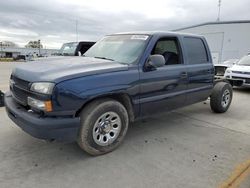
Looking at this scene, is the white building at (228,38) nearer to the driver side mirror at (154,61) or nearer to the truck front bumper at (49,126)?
the driver side mirror at (154,61)

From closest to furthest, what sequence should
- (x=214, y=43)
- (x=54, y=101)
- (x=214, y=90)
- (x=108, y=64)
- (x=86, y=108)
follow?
(x=54, y=101)
(x=86, y=108)
(x=108, y=64)
(x=214, y=90)
(x=214, y=43)

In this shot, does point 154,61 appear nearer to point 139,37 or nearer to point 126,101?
point 139,37

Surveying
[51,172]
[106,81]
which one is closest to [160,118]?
[106,81]

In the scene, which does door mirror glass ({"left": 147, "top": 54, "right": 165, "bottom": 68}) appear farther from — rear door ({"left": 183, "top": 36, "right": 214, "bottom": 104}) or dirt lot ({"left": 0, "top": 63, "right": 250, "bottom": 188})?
dirt lot ({"left": 0, "top": 63, "right": 250, "bottom": 188})

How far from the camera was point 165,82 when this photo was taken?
4.44m

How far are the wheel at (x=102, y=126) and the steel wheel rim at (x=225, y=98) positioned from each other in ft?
11.6

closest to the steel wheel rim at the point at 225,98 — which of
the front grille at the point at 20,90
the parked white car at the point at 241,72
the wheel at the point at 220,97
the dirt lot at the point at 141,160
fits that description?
the wheel at the point at 220,97

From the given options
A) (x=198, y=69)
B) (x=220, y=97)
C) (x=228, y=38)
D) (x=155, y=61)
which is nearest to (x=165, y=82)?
(x=155, y=61)

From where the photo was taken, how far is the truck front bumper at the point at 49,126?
10.4 ft

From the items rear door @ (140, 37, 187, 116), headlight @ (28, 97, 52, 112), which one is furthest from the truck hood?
rear door @ (140, 37, 187, 116)

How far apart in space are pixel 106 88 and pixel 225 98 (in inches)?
166

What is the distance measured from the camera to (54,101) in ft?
10.4

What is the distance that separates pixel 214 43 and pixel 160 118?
2685 centimetres

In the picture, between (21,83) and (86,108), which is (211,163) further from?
(21,83)
